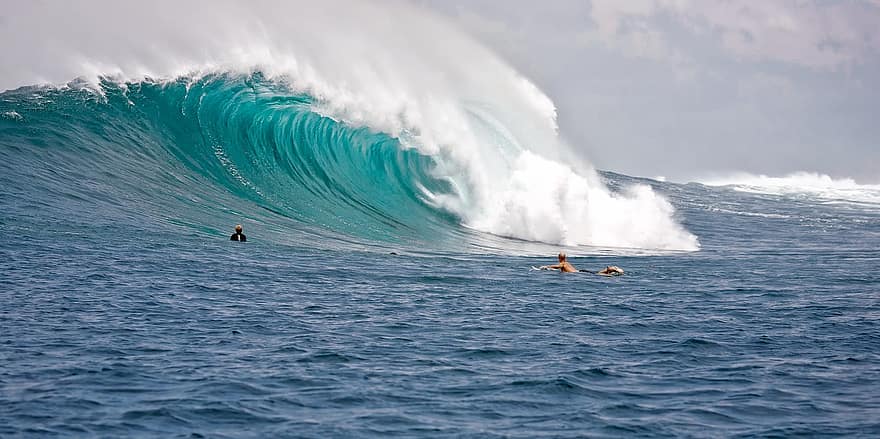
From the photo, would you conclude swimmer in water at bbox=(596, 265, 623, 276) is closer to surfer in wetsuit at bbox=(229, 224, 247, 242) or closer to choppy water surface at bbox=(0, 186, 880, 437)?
choppy water surface at bbox=(0, 186, 880, 437)

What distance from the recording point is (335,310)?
40.8 ft

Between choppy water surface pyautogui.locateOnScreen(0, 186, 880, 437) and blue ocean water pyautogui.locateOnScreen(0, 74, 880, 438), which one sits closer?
choppy water surface pyautogui.locateOnScreen(0, 186, 880, 437)

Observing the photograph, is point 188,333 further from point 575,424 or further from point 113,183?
point 113,183

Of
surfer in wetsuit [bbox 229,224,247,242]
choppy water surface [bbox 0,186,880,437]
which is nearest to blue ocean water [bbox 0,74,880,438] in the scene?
choppy water surface [bbox 0,186,880,437]

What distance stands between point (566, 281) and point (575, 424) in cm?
906

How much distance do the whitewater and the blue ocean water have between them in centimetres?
6

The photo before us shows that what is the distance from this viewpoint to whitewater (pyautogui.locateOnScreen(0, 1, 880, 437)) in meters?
8.17

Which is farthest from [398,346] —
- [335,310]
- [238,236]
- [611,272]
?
[238,236]

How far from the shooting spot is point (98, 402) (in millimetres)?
7828

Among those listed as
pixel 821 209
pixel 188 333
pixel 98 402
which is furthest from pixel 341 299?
pixel 821 209

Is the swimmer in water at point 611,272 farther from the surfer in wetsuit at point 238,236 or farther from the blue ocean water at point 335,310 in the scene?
the surfer in wetsuit at point 238,236

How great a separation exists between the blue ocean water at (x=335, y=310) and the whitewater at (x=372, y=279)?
0.18ft

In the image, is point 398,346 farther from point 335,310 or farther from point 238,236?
point 238,236

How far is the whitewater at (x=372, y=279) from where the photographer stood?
26.8 ft
